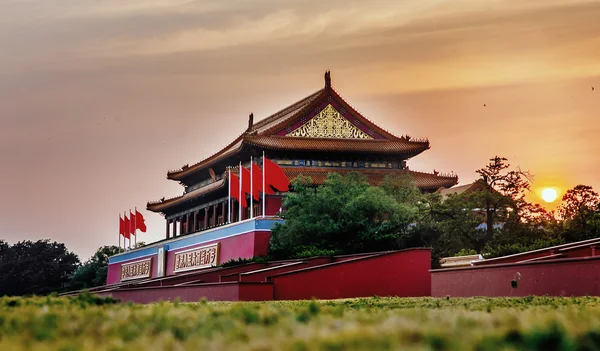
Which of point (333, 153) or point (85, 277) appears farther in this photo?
point (85, 277)

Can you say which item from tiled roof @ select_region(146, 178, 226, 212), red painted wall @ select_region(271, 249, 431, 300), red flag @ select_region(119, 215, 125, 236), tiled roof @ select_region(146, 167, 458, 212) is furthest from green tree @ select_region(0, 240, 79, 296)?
red painted wall @ select_region(271, 249, 431, 300)

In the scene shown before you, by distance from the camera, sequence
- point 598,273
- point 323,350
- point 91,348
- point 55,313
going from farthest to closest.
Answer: point 598,273
point 55,313
point 91,348
point 323,350

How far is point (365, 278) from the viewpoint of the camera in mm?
17953

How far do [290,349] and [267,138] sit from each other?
29631 mm

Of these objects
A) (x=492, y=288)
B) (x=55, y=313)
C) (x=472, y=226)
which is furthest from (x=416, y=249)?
(x=55, y=313)

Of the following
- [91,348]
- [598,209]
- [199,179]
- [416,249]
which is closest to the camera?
[91,348]

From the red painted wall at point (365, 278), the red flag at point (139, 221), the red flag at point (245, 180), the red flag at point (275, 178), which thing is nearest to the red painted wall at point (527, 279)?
the red painted wall at point (365, 278)

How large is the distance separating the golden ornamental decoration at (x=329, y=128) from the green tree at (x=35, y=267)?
15.7 meters

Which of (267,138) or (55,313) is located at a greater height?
(267,138)

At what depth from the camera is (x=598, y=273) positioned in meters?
12.0

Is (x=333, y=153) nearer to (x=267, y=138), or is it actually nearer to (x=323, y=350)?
(x=267, y=138)

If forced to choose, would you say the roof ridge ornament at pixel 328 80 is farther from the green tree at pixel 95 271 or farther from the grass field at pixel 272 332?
the grass field at pixel 272 332

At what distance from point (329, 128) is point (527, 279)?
21.0m

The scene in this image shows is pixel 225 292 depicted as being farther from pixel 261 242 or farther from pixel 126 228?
pixel 126 228
